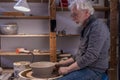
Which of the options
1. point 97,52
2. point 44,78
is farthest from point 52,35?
point 97,52

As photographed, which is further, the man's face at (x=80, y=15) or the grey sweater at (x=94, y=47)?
the man's face at (x=80, y=15)

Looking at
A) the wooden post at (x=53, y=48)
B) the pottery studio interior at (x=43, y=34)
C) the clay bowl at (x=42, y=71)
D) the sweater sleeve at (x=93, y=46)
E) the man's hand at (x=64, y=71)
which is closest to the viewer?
the sweater sleeve at (x=93, y=46)

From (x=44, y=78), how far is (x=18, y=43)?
1711 mm

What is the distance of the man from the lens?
87.7 inches

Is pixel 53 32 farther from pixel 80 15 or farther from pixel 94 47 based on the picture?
pixel 94 47

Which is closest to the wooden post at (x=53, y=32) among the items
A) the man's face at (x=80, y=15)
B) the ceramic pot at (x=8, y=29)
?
the ceramic pot at (x=8, y=29)

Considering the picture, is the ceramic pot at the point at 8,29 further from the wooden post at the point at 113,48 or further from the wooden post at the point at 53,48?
the wooden post at the point at 113,48

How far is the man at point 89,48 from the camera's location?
223 cm

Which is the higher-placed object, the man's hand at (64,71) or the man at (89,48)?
the man at (89,48)

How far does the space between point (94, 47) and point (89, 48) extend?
0.17 ft

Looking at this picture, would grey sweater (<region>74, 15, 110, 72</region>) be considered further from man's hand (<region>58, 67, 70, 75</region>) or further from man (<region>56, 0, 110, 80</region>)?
man's hand (<region>58, 67, 70, 75</region>)

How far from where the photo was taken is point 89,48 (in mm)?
2232

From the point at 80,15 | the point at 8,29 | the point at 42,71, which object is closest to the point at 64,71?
the point at 42,71

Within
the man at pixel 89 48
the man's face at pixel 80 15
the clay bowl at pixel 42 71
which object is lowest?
the clay bowl at pixel 42 71
